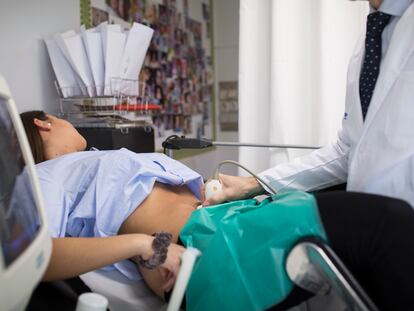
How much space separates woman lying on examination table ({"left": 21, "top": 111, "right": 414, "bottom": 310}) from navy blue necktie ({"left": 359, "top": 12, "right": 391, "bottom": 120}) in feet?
1.34

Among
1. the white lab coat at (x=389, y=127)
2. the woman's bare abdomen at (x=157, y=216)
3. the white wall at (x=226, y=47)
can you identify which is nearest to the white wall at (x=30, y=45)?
the woman's bare abdomen at (x=157, y=216)

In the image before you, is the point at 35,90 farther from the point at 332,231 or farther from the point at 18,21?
the point at 332,231

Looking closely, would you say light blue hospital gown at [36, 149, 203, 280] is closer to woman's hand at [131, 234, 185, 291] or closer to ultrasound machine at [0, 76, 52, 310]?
woman's hand at [131, 234, 185, 291]

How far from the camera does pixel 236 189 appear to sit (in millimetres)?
1121

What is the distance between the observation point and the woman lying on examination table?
0.57 meters

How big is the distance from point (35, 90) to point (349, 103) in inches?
47.1

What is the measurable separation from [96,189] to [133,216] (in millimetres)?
124

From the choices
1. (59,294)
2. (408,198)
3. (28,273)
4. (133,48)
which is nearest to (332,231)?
(408,198)

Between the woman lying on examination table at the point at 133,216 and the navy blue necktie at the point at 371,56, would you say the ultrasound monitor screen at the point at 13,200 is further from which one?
the navy blue necktie at the point at 371,56

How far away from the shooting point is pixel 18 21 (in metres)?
1.42

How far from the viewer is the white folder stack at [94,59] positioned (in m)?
1.45

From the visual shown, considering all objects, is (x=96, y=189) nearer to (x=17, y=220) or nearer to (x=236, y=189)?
(x=236, y=189)

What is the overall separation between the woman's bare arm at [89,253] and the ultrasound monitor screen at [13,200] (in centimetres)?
22

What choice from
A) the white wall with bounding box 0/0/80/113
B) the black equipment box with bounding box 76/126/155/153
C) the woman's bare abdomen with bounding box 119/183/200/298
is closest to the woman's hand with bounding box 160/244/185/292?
the woman's bare abdomen with bounding box 119/183/200/298
